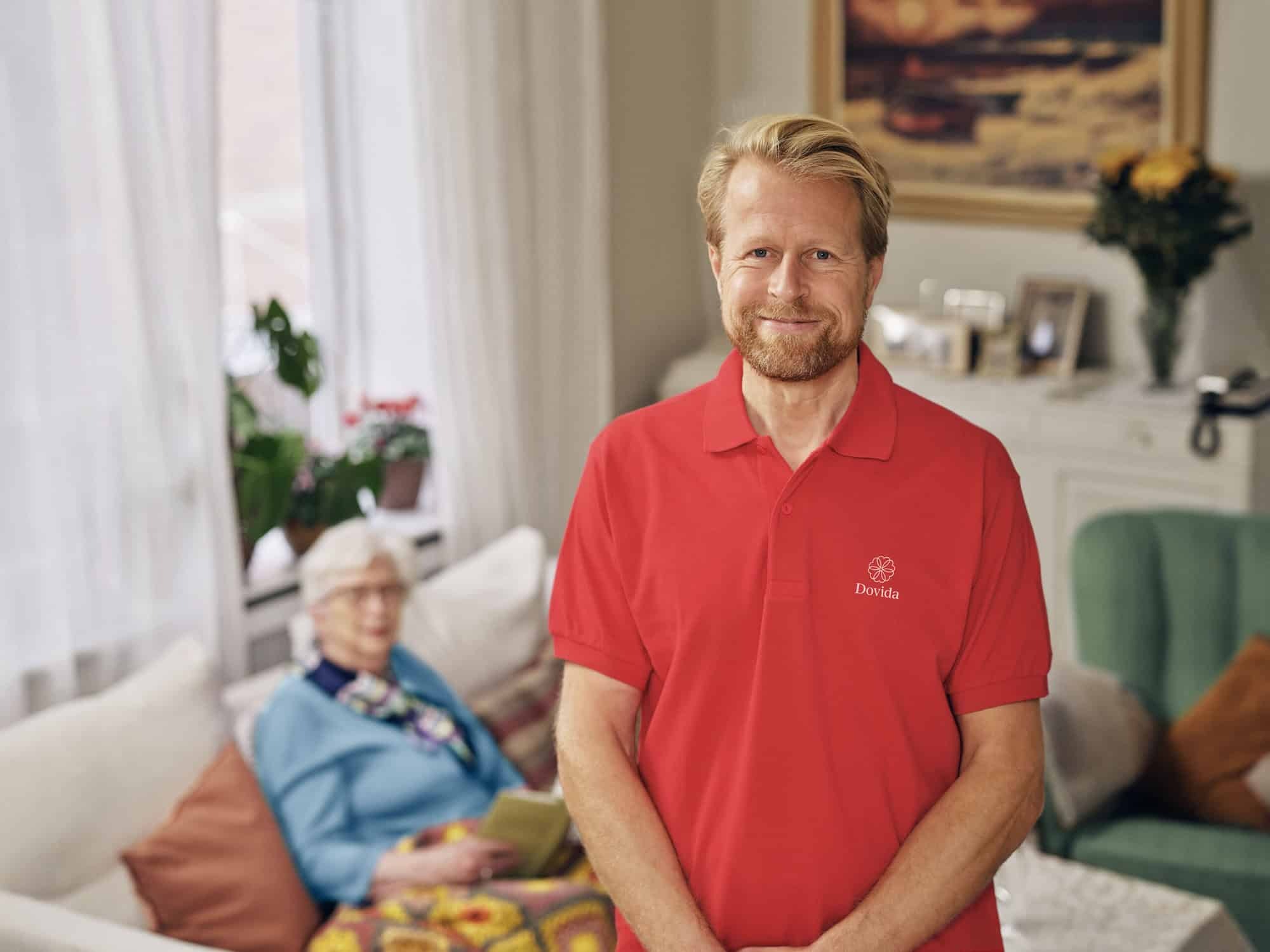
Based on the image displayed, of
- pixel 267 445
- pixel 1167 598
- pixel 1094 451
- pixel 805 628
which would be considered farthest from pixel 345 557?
pixel 1094 451

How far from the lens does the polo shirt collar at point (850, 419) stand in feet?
4.65

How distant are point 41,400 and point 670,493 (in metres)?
1.64

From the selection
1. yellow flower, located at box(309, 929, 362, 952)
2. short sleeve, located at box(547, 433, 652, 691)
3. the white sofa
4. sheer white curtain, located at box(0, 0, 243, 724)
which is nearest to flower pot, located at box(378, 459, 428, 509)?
sheer white curtain, located at box(0, 0, 243, 724)

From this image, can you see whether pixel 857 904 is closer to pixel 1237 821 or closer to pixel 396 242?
pixel 1237 821

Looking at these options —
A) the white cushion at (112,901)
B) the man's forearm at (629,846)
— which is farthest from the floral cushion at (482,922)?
the man's forearm at (629,846)

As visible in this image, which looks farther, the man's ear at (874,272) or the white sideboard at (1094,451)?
the white sideboard at (1094,451)

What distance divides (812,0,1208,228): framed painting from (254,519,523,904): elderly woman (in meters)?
2.45

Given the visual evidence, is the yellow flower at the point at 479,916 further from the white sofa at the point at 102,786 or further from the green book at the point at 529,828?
the white sofa at the point at 102,786

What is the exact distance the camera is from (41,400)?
2.66 meters

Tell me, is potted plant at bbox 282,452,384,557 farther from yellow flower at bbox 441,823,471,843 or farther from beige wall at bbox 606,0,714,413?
beige wall at bbox 606,0,714,413

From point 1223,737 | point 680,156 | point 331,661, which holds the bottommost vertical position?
point 1223,737

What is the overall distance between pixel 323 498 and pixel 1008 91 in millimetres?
2394

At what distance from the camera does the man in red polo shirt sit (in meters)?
1.36

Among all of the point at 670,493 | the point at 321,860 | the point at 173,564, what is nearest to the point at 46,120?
the point at 173,564
